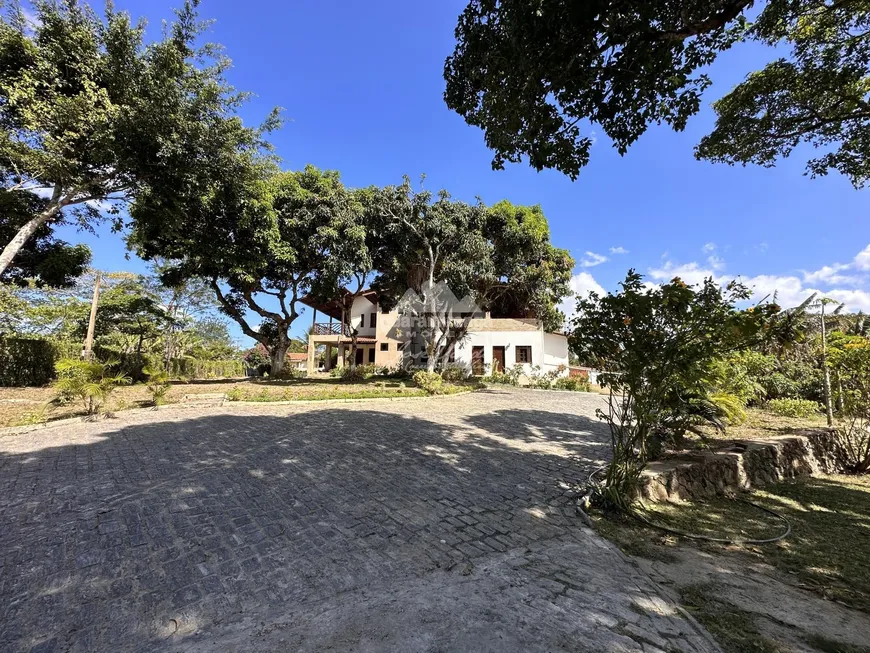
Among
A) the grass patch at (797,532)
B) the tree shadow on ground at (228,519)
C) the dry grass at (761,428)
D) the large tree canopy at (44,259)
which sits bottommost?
the grass patch at (797,532)

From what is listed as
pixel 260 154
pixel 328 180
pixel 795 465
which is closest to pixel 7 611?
pixel 795 465

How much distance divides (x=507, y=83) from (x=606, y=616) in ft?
16.0

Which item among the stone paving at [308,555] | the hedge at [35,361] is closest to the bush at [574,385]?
the stone paving at [308,555]

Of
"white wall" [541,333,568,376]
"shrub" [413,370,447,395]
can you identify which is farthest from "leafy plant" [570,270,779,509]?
"white wall" [541,333,568,376]

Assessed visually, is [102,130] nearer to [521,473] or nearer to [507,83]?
[507,83]

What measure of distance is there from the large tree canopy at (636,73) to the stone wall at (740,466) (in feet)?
13.0

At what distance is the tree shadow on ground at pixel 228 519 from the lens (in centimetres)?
223

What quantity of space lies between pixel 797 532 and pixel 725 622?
229 cm

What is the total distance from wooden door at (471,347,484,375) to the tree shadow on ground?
1525cm

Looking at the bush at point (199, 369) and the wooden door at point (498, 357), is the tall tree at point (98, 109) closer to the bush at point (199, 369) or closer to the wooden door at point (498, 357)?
the bush at point (199, 369)

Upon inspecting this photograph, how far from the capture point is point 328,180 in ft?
52.1

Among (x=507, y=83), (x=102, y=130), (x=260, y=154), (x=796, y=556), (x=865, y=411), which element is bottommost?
(x=796, y=556)

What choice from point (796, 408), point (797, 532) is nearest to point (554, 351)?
point (796, 408)

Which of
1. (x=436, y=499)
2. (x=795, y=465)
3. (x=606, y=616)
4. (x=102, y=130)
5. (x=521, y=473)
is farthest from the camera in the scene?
(x=102, y=130)
